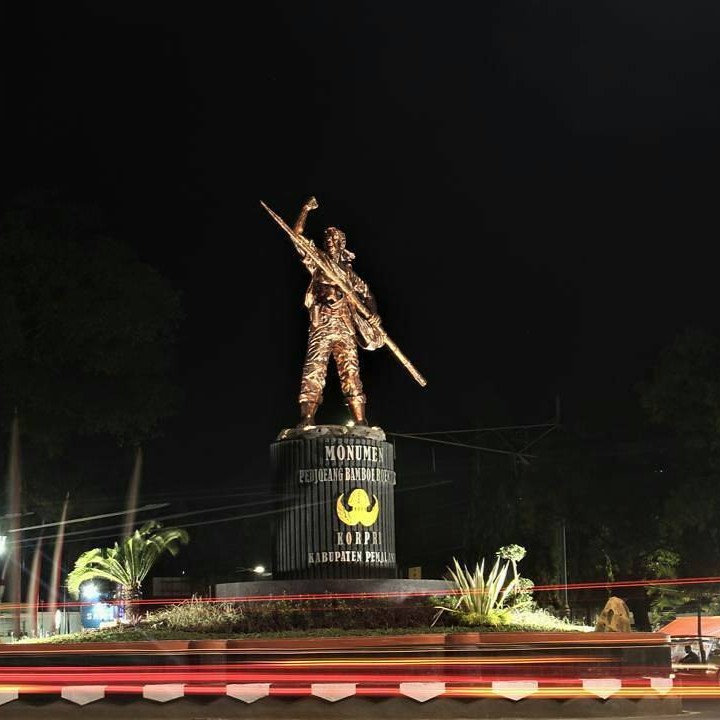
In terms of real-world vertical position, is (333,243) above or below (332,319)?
above

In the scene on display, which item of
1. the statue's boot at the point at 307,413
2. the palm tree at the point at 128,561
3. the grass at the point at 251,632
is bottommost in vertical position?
the grass at the point at 251,632

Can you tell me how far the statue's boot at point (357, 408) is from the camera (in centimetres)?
2364

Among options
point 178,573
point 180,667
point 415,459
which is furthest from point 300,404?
point 178,573

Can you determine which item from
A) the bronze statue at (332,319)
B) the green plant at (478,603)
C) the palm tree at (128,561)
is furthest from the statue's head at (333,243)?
the palm tree at (128,561)

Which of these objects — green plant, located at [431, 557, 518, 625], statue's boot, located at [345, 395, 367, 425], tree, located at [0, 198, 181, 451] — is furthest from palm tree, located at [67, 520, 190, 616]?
green plant, located at [431, 557, 518, 625]

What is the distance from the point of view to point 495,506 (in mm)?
46750

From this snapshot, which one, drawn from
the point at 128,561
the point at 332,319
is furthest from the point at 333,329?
the point at 128,561

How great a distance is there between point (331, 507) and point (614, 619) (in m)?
5.00

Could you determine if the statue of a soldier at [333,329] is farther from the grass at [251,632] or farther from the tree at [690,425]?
the tree at [690,425]

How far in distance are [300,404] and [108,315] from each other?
9.25 meters

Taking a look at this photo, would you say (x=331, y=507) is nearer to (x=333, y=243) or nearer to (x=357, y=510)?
(x=357, y=510)

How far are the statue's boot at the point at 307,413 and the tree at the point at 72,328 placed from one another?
9.34 meters

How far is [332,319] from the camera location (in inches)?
922

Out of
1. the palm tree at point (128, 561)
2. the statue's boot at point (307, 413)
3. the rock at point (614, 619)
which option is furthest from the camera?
the palm tree at point (128, 561)
